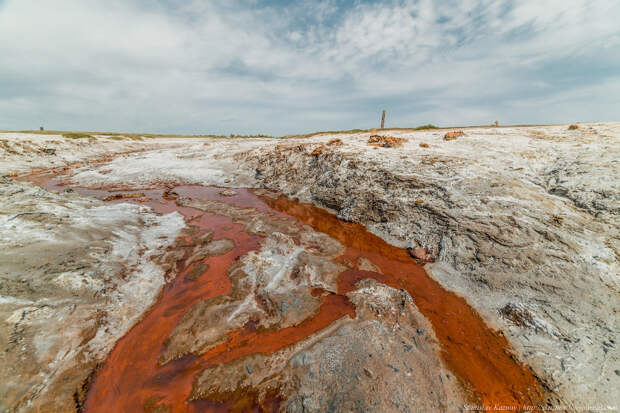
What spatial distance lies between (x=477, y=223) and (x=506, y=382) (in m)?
5.98

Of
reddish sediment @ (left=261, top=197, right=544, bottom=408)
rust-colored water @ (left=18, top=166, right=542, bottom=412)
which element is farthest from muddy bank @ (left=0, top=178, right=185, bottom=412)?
reddish sediment @ (left=261, top=197, right=544, bottom=408)

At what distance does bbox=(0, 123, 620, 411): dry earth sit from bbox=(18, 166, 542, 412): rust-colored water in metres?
0.32

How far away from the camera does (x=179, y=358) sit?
4.98 m

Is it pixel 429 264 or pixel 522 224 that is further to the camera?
pixel 429 264

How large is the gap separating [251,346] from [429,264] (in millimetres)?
7095

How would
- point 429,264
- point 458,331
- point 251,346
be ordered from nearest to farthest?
point 251,346, point 458,331, point 429,264

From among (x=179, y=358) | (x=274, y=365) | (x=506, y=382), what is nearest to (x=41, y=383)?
(x=179, y=358)

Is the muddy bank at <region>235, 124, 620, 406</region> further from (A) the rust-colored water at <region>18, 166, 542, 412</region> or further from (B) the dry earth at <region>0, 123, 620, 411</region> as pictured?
(A) the rust-colored water at <region>18, 166, 542, 412</region>

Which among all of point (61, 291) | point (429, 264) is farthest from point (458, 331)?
point (61, 291)

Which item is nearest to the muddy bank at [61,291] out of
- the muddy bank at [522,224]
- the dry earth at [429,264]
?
the dry earth at [429,264]

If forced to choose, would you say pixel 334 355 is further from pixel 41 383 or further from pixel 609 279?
pixel 609 279

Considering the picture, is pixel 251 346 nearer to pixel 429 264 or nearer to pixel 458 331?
pixel 458 331

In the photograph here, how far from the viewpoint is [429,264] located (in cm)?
862

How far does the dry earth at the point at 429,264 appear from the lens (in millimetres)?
4500
